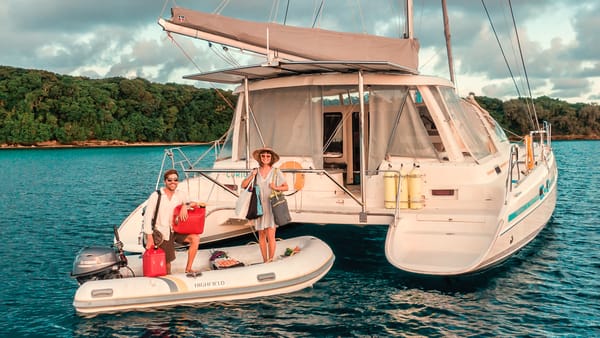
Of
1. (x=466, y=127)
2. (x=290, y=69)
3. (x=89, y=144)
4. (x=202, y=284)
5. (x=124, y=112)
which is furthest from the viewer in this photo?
(x=124, y=112)

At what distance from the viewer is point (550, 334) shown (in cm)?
683

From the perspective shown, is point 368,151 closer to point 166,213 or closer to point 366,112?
point 366,112

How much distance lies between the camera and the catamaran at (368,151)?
876cm

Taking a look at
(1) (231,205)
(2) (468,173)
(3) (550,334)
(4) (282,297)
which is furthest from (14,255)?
(3) (550,334)

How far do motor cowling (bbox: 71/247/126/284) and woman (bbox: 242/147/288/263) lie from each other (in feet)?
6.79

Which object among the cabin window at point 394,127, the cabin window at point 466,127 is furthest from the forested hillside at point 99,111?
the cabin window at point 394,127

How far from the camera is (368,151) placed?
10.5m

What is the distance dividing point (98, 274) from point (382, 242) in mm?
6052

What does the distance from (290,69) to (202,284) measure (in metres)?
4.06

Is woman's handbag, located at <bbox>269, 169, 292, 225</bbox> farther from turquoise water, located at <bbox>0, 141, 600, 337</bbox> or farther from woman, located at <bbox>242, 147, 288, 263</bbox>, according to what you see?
turquoise water, located at <bbox>0, 141, 600, 337</bbox>

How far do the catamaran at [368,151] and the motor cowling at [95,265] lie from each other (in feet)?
6.40

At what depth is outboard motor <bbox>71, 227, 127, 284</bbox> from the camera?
295 inches

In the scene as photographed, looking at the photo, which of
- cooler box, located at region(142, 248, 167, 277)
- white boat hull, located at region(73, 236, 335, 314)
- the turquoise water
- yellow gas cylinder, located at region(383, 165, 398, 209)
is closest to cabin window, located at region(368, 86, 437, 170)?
yellow gas cylinder, located at region(383, 165, 398, 209)

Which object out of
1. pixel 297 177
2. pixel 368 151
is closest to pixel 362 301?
pixel 297 177
